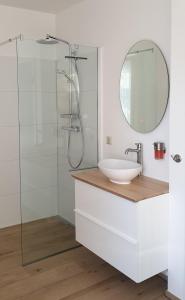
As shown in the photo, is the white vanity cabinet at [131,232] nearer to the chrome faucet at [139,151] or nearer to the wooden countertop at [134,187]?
the wooden countertop at [134,187]

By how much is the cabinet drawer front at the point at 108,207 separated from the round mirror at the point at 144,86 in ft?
2.19

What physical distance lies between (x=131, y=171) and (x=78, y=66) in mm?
1471

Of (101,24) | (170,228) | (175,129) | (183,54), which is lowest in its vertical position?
(170,228)

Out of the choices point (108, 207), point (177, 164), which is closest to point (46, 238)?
point (108, 207)

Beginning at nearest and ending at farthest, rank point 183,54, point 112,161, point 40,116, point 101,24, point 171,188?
point 183,54 → point 171,188 → point 112,161 → point 101,24 → point 40,116

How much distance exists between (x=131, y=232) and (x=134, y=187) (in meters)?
0.35

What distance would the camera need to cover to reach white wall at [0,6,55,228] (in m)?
3.49

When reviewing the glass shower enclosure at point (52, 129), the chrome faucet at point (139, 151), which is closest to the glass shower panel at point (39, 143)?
the glass shower enclosure at point (52, 129)

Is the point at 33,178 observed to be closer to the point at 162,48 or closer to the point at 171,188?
the point at 171,188

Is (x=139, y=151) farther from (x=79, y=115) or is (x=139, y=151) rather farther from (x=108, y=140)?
(x=79, y=115)

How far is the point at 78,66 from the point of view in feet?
10.9

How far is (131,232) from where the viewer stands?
2.21 m

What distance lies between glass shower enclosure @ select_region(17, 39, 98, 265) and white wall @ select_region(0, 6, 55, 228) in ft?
1.38

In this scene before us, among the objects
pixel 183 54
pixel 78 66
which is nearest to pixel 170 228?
pixel 183 54
